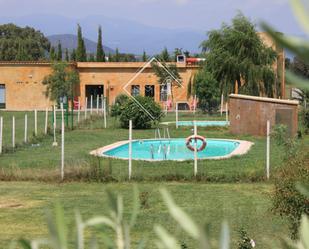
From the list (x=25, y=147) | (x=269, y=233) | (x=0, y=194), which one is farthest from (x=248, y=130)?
(x=269, y=233)

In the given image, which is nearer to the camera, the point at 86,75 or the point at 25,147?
the point at 25,147

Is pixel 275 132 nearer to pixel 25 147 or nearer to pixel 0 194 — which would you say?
pixel 0 194

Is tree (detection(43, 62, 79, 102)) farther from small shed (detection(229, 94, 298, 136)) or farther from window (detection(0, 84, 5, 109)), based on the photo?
small shed (detection(229, 94, 298, 136))

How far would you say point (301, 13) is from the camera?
0.53 m

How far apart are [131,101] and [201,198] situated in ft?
49.8

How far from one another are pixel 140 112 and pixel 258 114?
4.52 meters

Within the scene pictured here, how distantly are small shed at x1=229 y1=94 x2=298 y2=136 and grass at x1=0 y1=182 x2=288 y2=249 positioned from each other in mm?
9730

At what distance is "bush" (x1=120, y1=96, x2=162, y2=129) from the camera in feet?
76.6

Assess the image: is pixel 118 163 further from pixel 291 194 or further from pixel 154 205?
pixel 291 194

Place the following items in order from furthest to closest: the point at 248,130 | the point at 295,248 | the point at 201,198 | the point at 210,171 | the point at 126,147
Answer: the point at 248,130 → the point at 126,147 → the point at 210,171 → the point at 201,198 → the point at 295,248

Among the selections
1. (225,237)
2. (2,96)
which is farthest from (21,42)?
(225,237)

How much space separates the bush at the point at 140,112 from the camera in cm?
2336

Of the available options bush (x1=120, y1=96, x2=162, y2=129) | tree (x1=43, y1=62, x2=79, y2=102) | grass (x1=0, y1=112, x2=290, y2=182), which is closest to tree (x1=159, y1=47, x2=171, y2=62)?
tree (x1=43, y1=62, x2=79, y2=102)

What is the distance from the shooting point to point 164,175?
34.5 ft
